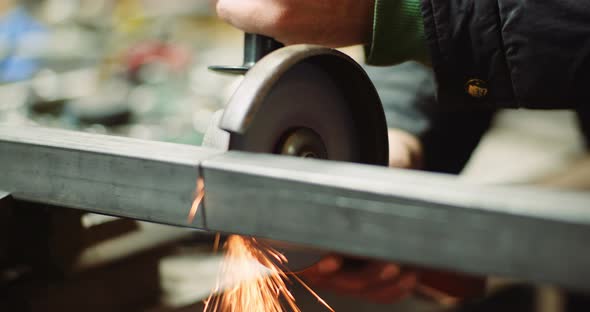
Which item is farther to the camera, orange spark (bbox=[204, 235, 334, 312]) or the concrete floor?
the concrete floor

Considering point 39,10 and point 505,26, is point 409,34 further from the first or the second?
point 39,10

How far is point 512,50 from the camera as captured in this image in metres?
0.77

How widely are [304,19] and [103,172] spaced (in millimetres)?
353

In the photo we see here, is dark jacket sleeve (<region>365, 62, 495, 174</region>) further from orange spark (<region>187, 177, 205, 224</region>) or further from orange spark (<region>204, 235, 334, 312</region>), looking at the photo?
orange spark (<region>187, 177, 205, 224</region>)

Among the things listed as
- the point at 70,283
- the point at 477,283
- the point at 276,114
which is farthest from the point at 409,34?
the point at 70,283

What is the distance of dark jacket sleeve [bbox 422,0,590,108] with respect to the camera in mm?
759

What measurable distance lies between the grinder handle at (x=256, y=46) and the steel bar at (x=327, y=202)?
0.72 feet

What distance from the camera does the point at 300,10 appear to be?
84 centimetres

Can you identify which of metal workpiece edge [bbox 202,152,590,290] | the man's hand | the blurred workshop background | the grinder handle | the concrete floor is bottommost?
the concrete floor

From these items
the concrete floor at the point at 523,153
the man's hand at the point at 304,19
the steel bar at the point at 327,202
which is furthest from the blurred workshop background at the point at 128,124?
the man's hand at the point at 304,19

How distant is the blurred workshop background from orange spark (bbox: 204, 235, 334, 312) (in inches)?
1.9

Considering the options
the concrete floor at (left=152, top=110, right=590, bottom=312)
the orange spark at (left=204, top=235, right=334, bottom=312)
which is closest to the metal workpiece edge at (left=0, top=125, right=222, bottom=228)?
the orange spark at (left=204, top=235, right=334, bottom=312)

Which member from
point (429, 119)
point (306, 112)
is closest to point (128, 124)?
point (429, 119)

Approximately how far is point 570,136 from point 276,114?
268 cm
